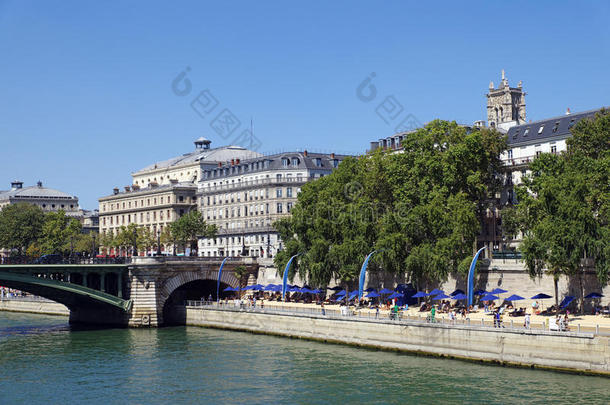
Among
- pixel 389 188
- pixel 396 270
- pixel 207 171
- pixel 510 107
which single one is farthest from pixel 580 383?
pixel 207 171

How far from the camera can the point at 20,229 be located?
16412cm

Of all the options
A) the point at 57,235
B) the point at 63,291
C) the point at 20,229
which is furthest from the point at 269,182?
the point at 20,229

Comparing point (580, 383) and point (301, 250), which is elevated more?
→ point (301, 250)

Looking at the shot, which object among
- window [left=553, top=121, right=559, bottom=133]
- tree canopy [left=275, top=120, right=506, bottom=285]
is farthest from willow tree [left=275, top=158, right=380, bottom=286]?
window [left=553, top=121, right=559, bottom=133]

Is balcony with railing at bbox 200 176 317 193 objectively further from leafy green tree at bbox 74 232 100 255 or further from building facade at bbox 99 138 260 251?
leafy green tree at bbox 74 232 100 255

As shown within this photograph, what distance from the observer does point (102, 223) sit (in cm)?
17838

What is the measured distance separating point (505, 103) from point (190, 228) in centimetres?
5501

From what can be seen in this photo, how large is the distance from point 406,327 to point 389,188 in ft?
94.0

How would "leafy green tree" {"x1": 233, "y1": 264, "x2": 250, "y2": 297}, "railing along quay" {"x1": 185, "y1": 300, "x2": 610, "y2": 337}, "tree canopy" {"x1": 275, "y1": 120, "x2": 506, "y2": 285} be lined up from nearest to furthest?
"railing along quay" {"x1": 185, "y1": 300, "x2": 610, "y2": 337} → "tree canopy" {"x1": 275, "y1": 120, "x2": 506, "y2": 285} → "leafy green tree" {"x1": 233, "y1": 264, "x2": 250, "y2": 297}

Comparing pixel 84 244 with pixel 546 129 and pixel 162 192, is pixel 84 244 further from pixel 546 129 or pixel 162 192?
pixel 546 129

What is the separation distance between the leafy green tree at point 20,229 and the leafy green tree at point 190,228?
37.3 metres

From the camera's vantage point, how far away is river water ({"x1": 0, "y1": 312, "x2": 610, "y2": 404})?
50.3m

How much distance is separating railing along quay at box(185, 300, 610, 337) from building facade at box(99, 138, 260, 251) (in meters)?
59.1

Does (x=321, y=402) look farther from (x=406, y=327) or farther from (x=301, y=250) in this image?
(x=301, y=250)
